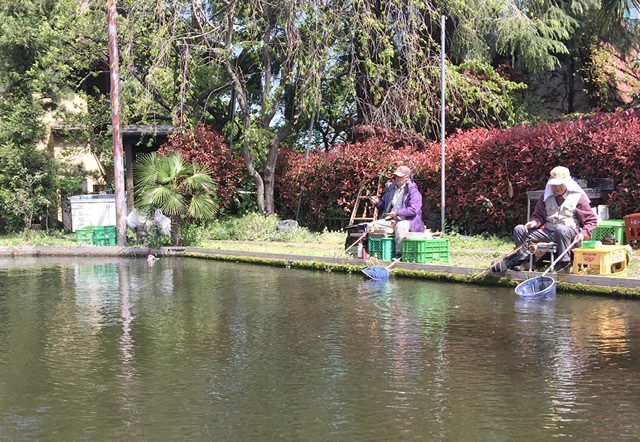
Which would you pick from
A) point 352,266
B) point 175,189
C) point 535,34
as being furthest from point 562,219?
point 535,34

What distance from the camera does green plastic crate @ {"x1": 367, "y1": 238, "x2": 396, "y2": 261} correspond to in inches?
475

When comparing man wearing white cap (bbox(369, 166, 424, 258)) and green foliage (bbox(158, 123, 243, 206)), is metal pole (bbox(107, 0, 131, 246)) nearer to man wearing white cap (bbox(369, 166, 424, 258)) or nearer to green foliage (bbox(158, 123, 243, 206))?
green foliage (bbox(158, 123, 243, 206))

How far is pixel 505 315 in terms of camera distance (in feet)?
25.6

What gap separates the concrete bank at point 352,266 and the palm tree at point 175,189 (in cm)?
92

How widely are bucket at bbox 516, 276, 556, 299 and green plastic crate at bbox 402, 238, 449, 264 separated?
8.31ft

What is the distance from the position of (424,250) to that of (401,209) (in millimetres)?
963

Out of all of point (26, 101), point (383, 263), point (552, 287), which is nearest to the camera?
point (552, 287)

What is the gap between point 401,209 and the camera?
39.6 feet

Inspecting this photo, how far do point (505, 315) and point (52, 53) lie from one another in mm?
16367

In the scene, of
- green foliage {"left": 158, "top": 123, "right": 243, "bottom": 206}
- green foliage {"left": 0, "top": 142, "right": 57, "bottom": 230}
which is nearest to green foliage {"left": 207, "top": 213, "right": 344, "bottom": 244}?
green foliage {"left": 158, "top": 123, "right": 243, "bottom": 206}

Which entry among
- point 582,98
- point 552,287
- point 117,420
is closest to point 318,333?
point 117,420

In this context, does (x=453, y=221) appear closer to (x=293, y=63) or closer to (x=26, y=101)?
(x=293, y=63)

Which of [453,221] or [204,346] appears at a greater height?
[453,221]

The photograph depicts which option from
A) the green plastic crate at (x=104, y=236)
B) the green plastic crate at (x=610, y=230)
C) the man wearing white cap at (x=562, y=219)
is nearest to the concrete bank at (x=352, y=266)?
the man wearing white cap at (x=562, y=219)
